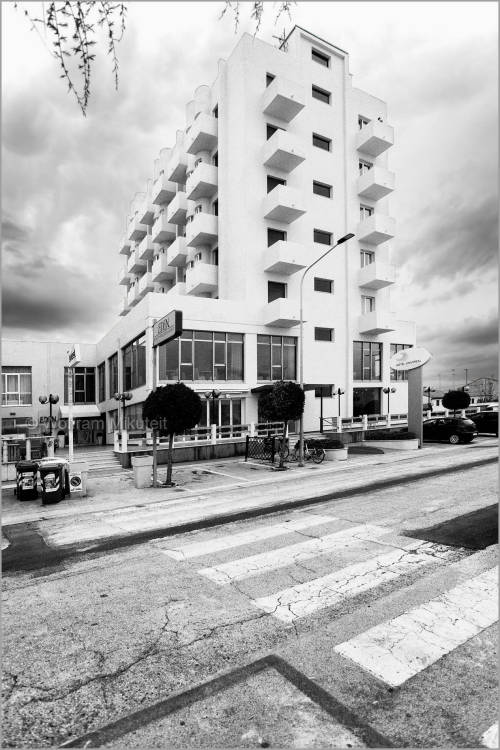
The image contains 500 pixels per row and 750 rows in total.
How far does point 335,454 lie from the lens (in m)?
20.1

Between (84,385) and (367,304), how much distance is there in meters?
26.6

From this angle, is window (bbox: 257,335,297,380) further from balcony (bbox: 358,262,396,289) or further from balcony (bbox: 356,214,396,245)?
balcony (bbox: 356,214,396,245)

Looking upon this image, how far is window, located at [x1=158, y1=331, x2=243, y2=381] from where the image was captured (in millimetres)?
24109

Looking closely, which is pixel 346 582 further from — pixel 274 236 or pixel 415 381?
pixel 274 236

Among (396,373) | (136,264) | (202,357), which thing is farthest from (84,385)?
(396,373)

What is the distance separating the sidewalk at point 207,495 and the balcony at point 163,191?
94.0 feet

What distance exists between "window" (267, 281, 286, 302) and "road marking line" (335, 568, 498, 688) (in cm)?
2499

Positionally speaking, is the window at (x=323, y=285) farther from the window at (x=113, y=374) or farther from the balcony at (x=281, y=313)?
the window at (x=113, y=374)

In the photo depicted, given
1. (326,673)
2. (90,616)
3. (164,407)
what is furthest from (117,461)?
(326,673)

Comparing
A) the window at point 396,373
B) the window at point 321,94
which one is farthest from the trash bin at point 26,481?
the window at point 321,94

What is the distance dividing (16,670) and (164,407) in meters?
10.4

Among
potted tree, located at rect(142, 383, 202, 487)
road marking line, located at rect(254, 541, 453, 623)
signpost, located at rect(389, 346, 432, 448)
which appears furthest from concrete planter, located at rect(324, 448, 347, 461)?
road marking line, located at rect(254, 541, 453, 623)

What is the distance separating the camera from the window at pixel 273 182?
97.0 ft

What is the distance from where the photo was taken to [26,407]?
36.6 m
